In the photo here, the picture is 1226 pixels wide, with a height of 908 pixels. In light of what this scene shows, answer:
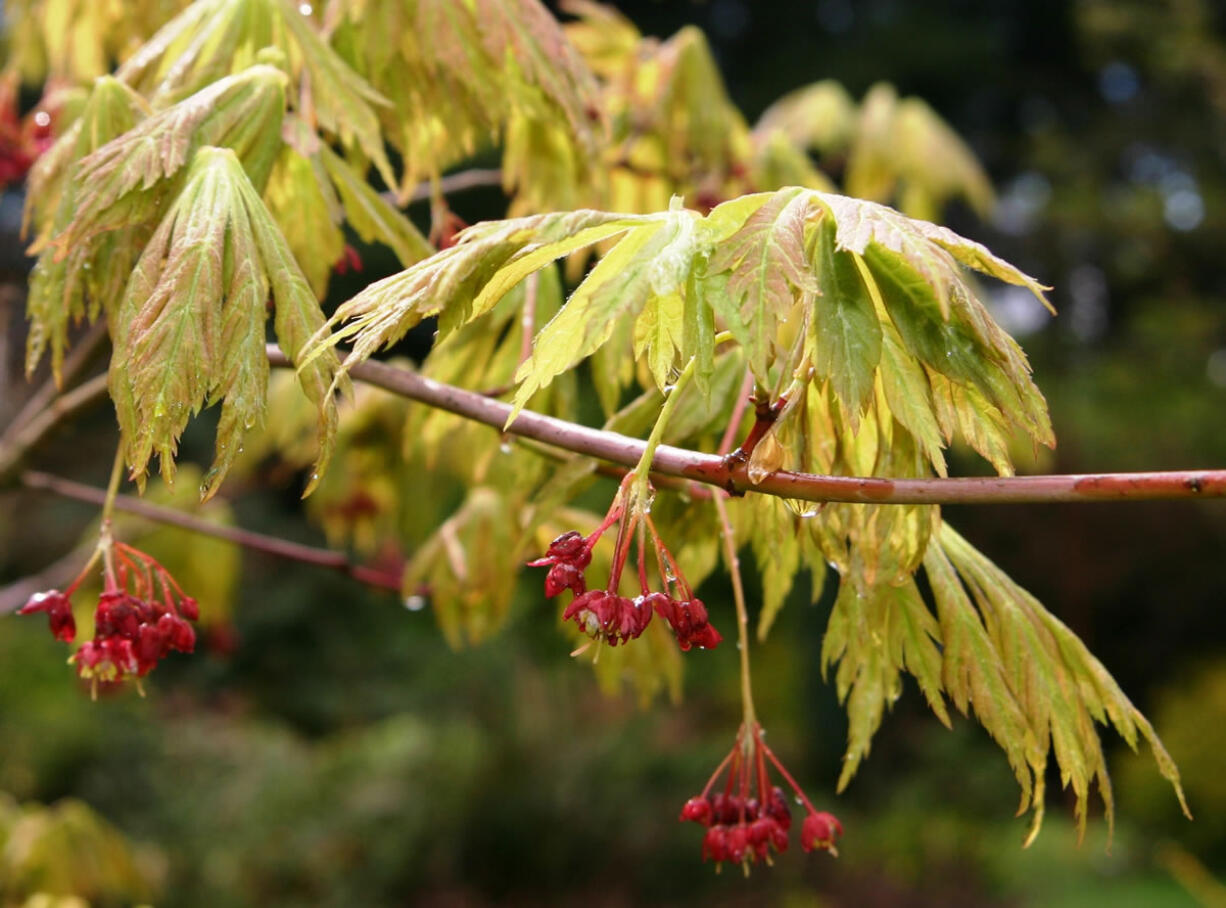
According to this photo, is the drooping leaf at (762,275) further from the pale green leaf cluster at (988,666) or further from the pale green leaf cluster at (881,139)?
the pale green leaf cluster at (881,139)

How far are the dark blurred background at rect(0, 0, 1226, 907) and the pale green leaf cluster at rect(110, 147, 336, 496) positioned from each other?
51.2 inches

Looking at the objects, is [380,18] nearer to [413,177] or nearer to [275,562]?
[413,177]

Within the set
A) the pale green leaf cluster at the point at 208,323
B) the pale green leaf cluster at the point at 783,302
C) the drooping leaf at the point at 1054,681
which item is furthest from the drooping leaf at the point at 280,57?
the drooping leaf at the point at 1054,681

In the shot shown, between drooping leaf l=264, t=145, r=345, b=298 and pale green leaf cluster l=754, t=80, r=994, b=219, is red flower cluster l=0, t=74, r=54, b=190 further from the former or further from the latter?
pale green leaf cluster l=754, t=80, r=994, b=219

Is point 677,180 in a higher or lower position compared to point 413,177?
lower

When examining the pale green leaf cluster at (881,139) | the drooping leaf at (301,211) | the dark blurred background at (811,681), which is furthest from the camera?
the dark blurred background at (811,681)

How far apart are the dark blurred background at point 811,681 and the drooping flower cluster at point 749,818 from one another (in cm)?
160

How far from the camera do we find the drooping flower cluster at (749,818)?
3.43 ft

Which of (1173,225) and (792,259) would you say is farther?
(1173,225)

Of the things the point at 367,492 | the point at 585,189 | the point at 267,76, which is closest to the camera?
the point at 267,76

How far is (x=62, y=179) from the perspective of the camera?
123 cm

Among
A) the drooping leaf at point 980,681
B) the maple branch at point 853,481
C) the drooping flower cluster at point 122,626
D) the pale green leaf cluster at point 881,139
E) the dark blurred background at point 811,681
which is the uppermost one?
the maple branch at point 853,481

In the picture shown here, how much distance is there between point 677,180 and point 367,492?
120 cm

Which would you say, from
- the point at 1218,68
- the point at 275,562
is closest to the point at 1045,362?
the point at 1218,68
